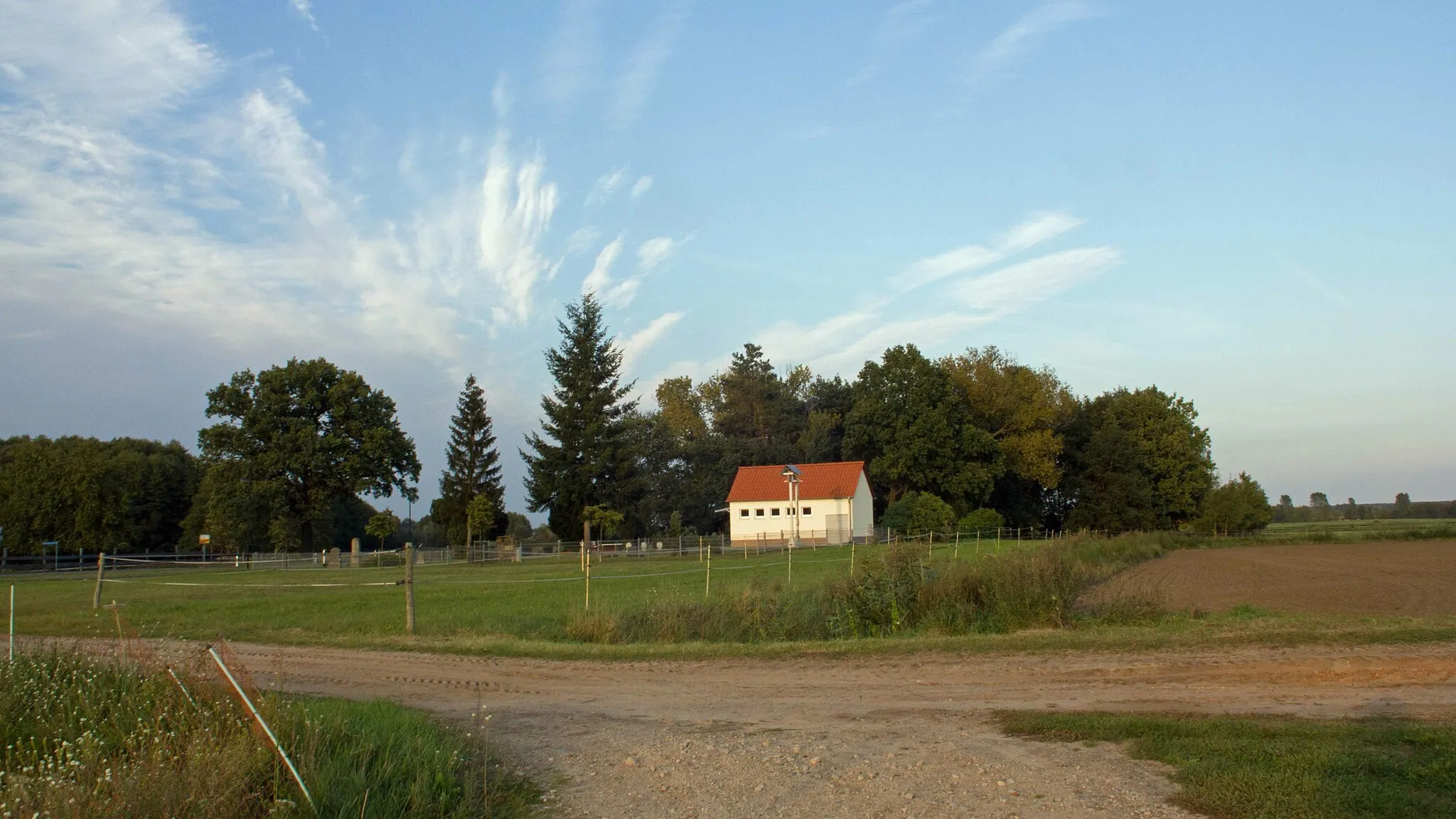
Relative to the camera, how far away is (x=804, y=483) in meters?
58.8

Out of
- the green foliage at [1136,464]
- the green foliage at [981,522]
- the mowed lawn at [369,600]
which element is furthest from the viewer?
the green foliage at [1136,464]

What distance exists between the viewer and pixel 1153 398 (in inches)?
3049

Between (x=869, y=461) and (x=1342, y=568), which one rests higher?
(x=869, y=461)

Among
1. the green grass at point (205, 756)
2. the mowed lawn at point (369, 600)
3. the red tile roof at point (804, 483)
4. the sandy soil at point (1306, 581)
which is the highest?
the red tile roof at point (804, 483)

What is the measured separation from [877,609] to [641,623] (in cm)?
394

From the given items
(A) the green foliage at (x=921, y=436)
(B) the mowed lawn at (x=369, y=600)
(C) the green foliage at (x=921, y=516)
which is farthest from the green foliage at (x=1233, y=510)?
(B) the mowed lawn at (x=369, y=600)

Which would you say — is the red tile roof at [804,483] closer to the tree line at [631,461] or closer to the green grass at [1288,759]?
the tree line at [631,461]

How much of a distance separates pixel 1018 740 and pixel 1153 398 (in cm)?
7706

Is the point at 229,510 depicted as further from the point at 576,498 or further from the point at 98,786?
the point at 98,786

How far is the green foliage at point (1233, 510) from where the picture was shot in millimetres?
75938

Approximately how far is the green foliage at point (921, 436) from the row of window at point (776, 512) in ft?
30.2

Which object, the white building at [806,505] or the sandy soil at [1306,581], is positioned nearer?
the sandy soil at [1306,581]

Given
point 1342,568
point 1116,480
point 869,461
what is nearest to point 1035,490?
point 1116,480

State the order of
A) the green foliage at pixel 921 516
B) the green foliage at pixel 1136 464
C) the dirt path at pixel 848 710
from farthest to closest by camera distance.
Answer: the green foliage at pixel 1136 464 < the green foliage at pixel 921 516 < the dirt path at pixel 848 710
